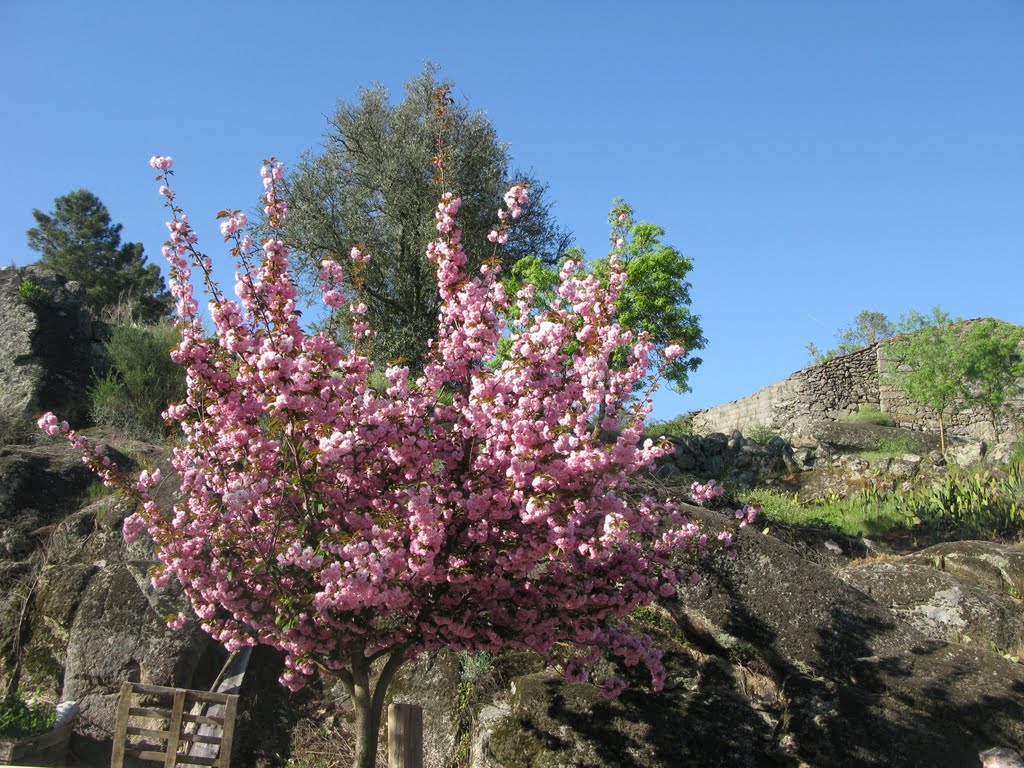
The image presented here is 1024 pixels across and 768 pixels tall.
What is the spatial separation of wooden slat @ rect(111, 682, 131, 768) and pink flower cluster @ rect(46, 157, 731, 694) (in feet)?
3.91

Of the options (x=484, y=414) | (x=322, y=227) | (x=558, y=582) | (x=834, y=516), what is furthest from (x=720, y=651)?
(x=322, y=227)

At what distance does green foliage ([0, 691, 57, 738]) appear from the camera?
628 centimetres

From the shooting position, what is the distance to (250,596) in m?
4.66

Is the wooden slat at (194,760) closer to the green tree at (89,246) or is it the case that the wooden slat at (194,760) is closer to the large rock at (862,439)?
the large rock at (862,439)

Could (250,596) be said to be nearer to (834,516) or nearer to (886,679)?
(886,679)

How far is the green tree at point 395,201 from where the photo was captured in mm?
20172

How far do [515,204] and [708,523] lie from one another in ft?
11.9

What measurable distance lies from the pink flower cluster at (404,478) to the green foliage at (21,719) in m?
2.60

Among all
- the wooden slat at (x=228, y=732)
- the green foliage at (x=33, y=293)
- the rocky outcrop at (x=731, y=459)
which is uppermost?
the green foliage at (x=33, y=293)

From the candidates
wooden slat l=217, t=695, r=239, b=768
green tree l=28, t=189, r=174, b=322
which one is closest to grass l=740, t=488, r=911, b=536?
wooden slat l=217, t=695, r=239, b=768

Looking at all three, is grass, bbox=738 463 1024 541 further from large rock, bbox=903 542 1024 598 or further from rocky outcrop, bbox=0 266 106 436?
rocky outcrop, bbox=0 266 106 436

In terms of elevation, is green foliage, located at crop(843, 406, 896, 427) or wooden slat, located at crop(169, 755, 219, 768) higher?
green foliage, located at crop(843, 406, 896, 427)

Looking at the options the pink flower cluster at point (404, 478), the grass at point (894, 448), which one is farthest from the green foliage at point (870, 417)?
the pink flower cluster at point (404, 478)

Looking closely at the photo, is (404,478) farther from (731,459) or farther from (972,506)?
(731,459)
